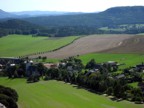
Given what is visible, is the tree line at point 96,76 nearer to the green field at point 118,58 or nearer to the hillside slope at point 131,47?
the green field at point 118,58

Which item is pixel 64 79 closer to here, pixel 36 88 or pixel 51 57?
pixel 36 88

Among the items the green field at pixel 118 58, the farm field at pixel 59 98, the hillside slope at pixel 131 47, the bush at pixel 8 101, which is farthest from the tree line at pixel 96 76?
the hillside slope at pixel 131 47

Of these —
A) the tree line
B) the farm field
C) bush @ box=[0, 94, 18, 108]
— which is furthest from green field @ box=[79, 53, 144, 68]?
bush @ box=[0, 94, 18, 108]

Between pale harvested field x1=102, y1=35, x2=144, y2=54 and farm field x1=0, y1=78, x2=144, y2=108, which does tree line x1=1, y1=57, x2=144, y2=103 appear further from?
pale harvested field x1=102, y1=35, x2=144, y2=54

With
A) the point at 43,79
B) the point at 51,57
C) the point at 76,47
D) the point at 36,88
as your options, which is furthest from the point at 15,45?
the point at 36,88

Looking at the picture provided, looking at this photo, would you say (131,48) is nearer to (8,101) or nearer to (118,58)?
(118,58)

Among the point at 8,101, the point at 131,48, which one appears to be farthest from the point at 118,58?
the point at 8,101
